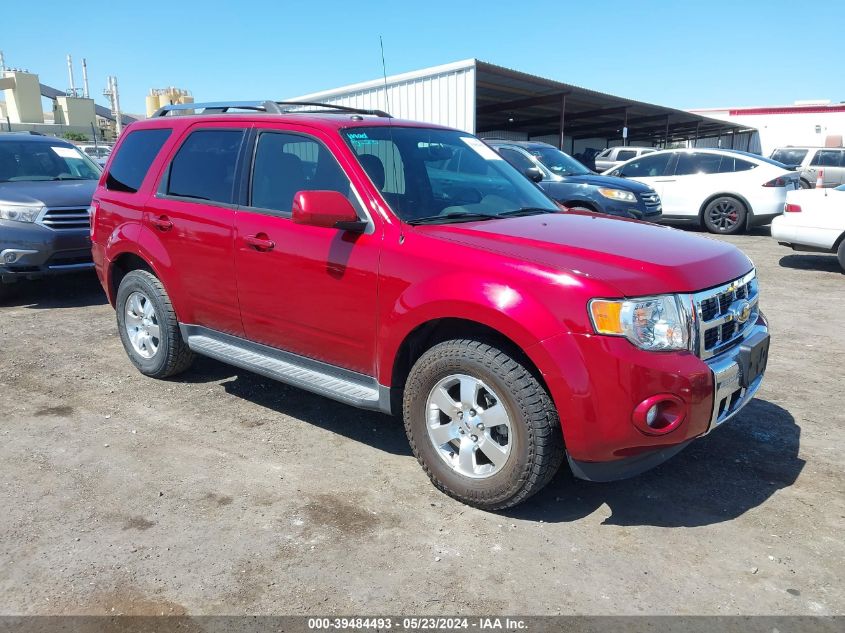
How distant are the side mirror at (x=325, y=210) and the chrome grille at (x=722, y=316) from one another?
1.72 meters

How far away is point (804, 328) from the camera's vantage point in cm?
650

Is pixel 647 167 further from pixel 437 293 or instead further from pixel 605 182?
pixel 437 293

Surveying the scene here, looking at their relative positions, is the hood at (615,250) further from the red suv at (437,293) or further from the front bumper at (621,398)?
the front bumper at (621,398)

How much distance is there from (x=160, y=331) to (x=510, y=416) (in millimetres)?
2908

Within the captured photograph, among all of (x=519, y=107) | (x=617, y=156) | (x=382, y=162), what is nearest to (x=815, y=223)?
(x=382, y=162)

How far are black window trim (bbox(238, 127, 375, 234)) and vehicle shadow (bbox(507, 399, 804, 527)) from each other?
5.59ft

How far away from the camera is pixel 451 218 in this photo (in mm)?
3699

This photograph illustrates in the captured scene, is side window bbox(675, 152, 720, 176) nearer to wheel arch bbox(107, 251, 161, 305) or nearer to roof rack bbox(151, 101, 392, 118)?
roof rack bbox(151, 101, 392, 118)

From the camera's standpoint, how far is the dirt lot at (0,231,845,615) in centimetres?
270

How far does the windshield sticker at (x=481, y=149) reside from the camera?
15.1 feet

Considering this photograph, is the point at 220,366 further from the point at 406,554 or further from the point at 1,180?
the point at 1,180

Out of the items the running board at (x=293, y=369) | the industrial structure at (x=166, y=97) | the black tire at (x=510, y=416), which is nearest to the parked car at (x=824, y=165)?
the running board at (x=293, y=369)

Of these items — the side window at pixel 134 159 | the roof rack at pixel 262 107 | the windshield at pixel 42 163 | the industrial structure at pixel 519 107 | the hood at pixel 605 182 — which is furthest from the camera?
the industrial structure at pixel 519 107

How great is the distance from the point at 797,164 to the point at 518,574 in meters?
21.3
